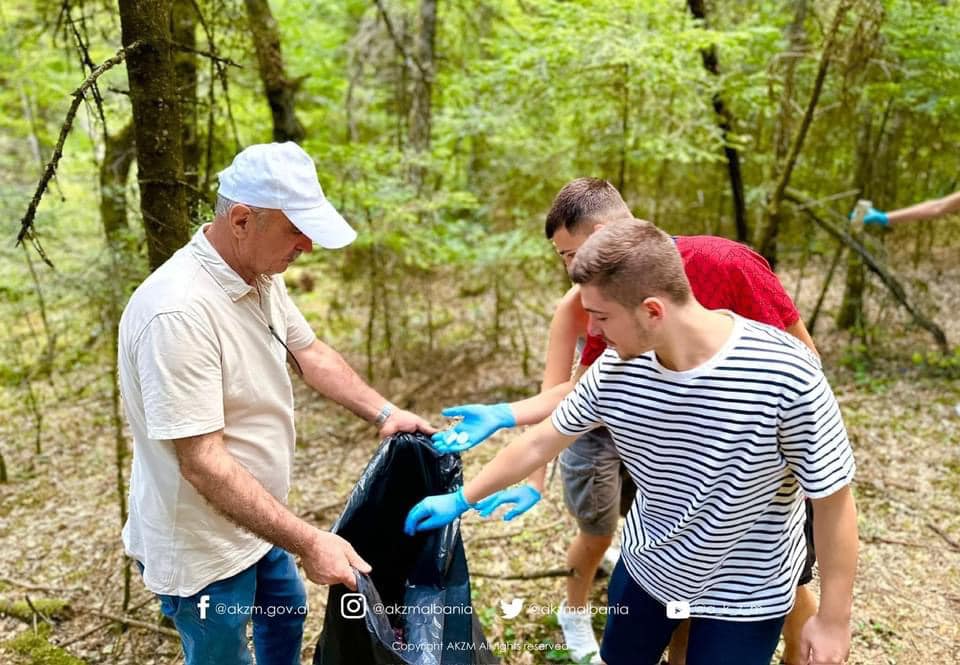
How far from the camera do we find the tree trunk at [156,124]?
1934 millimetres

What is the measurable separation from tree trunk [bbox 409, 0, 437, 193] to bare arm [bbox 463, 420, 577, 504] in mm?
3820

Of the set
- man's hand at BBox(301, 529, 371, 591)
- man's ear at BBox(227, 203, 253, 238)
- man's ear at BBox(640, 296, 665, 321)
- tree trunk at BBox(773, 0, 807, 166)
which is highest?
tree trunk at BBox(773, 0, 807, 166)

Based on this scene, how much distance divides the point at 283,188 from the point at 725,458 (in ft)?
3.81

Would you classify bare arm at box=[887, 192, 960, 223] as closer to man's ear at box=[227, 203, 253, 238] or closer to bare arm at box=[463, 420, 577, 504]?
bare arm at box=[463, 420, 577, 504]

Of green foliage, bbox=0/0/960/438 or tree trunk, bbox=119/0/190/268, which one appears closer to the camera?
tree trunk, bbox=119/0/190/268

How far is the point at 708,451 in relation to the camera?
1.30 m

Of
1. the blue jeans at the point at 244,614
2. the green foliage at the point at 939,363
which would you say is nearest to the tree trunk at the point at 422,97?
the blue jeans at the point at 244,614

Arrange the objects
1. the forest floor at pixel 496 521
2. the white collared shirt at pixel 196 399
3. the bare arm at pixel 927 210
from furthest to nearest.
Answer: the bare arm at pixel 927 210 < the forest floor at pixel 496 521 < the white collared shirt at pixel 196 399

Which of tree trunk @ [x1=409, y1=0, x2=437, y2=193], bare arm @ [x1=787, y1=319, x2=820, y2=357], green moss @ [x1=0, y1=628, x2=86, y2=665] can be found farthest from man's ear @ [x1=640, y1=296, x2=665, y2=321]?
tree trunk @ [x1=409, y1=0, x2=437, y2=193]

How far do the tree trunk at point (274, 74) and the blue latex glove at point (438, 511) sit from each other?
10.5 feet

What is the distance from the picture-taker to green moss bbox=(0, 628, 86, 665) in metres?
2.33

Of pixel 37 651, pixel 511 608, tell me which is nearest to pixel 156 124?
pixel 37 651

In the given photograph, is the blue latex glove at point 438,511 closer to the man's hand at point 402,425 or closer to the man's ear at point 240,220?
the man's hand at point 402,425

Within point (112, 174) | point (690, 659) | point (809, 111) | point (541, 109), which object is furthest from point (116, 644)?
point (809, 111)
